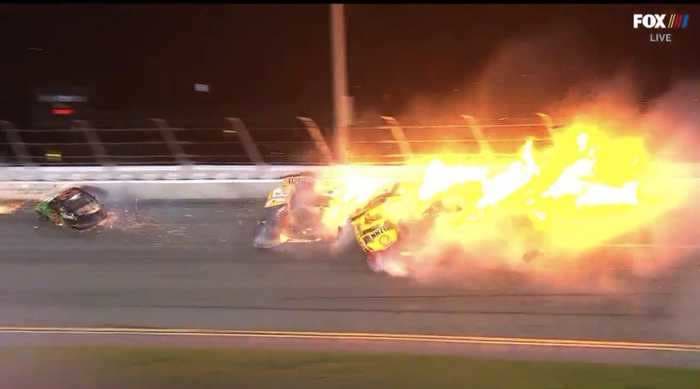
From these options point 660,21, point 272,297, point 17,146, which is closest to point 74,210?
point 17,146

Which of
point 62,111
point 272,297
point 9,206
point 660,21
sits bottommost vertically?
point 272,297

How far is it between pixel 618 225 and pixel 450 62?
10.8m

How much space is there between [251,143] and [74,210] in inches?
145

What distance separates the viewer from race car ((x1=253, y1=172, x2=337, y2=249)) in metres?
10.6

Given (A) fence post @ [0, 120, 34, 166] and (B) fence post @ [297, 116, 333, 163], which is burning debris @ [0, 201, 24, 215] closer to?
(A) fence post @ [0, 120, 34, 166]

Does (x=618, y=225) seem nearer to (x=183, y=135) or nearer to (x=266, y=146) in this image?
(x=266, y=146)

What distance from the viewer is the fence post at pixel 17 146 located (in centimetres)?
1545

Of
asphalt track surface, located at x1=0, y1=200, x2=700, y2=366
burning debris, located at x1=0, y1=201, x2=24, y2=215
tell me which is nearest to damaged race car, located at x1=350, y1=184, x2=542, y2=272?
asphalt track surface, located at x1=0, y1=200, x2=700, y2=366

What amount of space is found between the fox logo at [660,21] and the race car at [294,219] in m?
12.6

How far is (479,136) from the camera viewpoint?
14.1m

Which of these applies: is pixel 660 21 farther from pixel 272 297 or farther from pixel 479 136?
pixel 272 297

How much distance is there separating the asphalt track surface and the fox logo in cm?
1292

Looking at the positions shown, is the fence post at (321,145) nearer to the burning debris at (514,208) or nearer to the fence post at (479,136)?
the burning debris at (514,208)

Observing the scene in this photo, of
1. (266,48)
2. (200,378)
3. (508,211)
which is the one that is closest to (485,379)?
(200,378)
